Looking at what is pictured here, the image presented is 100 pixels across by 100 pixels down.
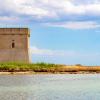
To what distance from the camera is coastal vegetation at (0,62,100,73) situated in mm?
48250

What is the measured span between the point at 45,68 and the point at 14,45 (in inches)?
205

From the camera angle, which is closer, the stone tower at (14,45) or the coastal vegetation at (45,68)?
the coastal vegetation at (45,68)

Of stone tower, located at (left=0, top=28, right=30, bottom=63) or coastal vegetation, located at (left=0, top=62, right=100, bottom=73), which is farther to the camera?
stone tower, located at (left=0, top=28, right=30, bottom=63)

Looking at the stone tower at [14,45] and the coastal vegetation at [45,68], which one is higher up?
the stone tower at [14,45]

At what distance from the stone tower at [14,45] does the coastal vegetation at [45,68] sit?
9.81 feet

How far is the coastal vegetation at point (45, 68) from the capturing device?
4825cm

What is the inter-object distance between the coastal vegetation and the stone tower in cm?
299

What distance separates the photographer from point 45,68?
50.2m

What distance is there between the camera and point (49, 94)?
25531 mm

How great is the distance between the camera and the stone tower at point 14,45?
52.9m

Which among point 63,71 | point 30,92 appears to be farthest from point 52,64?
point 30,92

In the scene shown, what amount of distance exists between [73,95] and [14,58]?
93.6 ft

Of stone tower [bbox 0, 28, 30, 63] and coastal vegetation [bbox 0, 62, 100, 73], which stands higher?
stone tower [bbox 0, 28, 30, 63]

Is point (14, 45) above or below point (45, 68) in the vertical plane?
above
